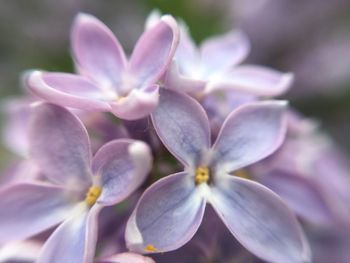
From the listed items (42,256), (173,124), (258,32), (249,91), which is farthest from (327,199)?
(258,32)

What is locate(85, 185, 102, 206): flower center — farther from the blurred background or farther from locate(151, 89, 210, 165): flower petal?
the blurred background

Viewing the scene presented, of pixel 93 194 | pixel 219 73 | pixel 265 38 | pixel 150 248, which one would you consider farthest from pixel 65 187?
pixel 265 38

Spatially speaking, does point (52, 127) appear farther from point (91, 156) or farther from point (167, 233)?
point (167, 233)

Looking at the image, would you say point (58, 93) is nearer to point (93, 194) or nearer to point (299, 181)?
point (93, 194)

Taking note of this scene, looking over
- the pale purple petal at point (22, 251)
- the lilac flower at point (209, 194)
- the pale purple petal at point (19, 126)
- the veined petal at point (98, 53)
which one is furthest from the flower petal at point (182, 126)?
the pale purple petal at point (19, 126)

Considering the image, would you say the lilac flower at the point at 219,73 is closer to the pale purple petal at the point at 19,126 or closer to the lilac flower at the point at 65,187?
the lilac flower at the point at 65,187

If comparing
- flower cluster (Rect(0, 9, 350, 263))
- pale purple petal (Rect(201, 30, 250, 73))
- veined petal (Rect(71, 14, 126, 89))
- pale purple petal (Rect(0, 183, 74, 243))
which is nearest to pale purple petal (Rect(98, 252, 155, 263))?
flower cluster (Rect(0, 9, 350, 263))
